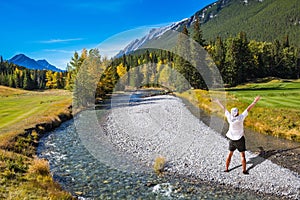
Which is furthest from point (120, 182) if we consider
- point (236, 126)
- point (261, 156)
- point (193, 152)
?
point (261, 156)

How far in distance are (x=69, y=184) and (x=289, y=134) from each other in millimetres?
17000

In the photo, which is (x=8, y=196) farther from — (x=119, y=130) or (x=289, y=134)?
(x=289, y=134)

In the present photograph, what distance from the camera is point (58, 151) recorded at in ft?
65.6

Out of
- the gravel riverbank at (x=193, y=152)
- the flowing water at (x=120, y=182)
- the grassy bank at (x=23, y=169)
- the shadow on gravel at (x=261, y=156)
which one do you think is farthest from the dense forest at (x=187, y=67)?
the shadow on gravel at (x=261, y=156)

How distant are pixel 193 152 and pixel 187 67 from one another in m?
39.2

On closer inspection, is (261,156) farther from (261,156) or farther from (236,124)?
(236,124)

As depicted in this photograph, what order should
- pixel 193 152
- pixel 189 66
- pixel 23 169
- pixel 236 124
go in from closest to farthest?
pixel 236 124, pixel 23 169, pixel 193 152, pixel 189 66

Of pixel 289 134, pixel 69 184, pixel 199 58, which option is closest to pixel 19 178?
pixel 69 184

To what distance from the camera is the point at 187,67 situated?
185ft

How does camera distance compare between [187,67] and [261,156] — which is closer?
[261,156]

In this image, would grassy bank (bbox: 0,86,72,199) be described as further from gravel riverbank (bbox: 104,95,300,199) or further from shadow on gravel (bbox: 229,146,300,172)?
shadow on gravel (bbox: 229,146,300,172)

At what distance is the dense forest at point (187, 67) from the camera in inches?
1805

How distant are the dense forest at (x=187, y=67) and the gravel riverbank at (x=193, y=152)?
15606 mm

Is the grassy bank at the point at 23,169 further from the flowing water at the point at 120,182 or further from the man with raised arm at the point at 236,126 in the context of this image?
the man with raised arm at the point at 236,126
